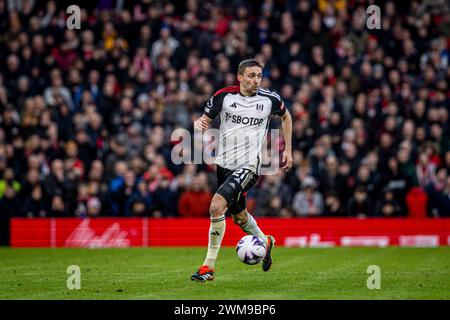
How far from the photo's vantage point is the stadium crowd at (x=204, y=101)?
2105cm

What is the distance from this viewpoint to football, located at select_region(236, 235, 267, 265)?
11.7 meters

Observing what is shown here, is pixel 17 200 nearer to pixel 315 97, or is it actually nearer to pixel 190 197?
pixel 190 197

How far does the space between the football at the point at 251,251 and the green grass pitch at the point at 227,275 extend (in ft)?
0.96

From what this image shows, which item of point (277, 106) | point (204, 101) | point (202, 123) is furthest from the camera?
point (204, 101)

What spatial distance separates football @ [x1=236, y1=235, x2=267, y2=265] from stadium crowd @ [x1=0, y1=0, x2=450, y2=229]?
28.6 feet

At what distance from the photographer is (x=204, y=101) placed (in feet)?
74.8

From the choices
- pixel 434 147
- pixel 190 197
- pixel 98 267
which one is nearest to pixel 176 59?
pixel 190 197

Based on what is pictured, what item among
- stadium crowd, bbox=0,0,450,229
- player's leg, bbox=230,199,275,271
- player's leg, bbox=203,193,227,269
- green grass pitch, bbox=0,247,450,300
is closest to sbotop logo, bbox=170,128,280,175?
stadium crowd, bbox=0,0,450,229

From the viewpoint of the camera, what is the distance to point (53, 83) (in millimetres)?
22906

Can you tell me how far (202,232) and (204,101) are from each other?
3.76m

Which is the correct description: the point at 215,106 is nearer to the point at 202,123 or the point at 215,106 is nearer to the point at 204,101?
the point at 202,123

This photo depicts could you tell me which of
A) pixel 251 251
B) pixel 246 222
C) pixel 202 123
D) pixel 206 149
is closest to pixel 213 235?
pixel 251 251

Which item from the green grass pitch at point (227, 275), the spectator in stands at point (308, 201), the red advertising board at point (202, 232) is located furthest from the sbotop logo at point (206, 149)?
the green grass pitch at point (227, 275)

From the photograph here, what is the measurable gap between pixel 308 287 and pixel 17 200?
11642mm
